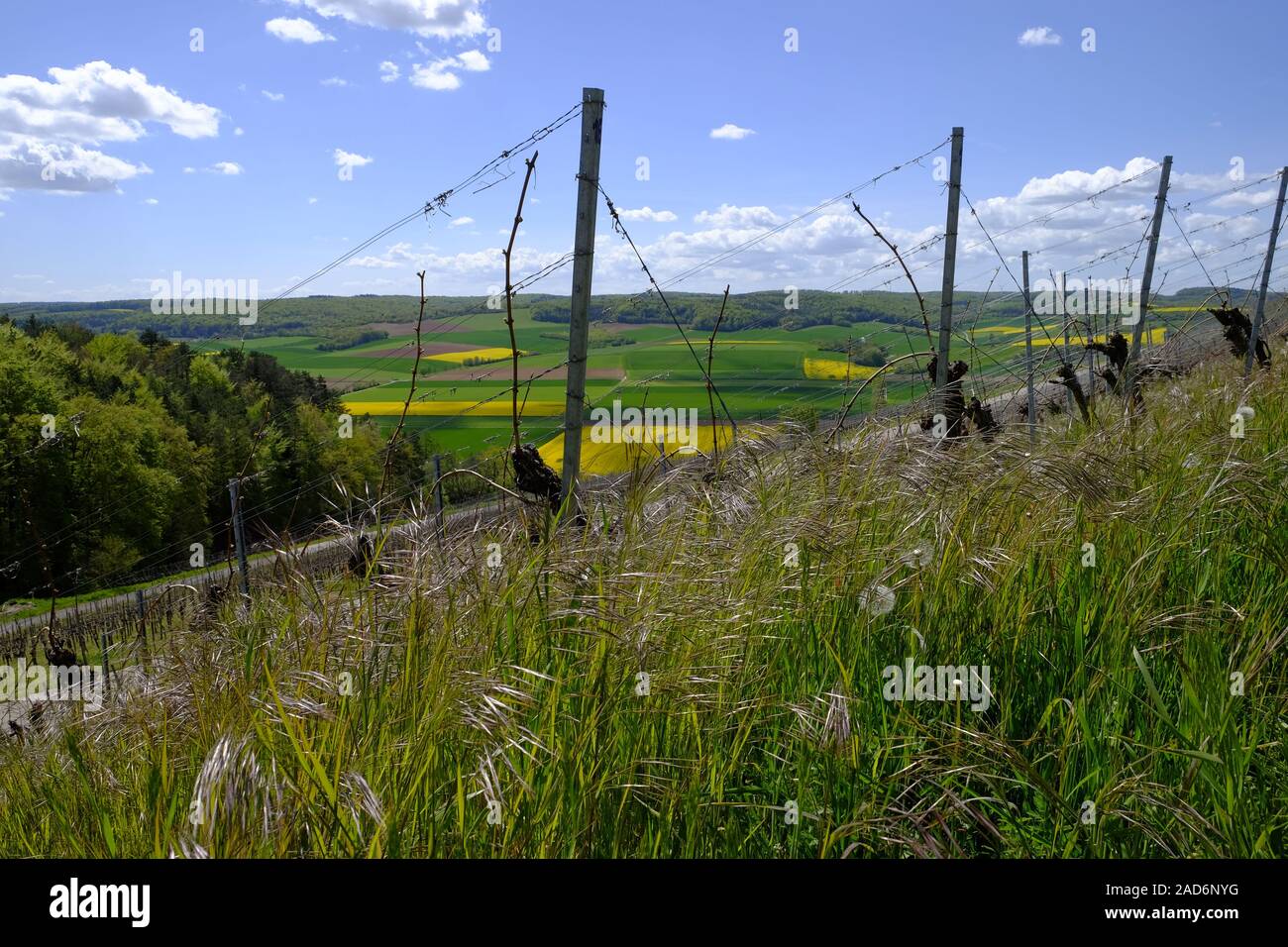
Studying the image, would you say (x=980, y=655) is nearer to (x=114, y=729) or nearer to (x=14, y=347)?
(x=114, y=729)

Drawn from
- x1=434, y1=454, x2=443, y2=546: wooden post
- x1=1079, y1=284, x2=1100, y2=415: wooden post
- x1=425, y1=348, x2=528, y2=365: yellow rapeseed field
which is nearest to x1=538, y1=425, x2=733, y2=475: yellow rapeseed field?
x1=434, y1=454, x2=443, y2=546: wooden post

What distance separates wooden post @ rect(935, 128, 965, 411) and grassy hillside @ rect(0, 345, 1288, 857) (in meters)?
3.20

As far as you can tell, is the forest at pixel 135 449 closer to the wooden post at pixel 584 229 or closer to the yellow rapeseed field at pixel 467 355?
the yellow rapeseed field at pixel 467 355

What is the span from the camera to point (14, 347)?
118 feet

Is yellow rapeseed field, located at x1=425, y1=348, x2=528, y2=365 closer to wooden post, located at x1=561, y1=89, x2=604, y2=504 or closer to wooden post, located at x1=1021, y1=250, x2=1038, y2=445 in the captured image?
wooden post, located at x1=1021, y1=250, x2=1038, y2=445

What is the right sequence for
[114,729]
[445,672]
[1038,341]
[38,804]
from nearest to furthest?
1. [445,672]
2. [38,804]
3. [114,729]
4. [1038,341]

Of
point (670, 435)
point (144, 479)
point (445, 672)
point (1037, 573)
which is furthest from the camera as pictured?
point (144, 479)

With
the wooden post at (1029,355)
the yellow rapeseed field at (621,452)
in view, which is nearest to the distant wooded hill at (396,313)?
the wooden post at (1029,355)

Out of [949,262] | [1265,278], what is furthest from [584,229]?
[1265,278]

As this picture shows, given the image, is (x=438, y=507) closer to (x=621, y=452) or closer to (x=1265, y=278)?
(x=621, y=452)

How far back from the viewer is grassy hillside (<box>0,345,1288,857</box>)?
1.75 m

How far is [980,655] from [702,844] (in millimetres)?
1092

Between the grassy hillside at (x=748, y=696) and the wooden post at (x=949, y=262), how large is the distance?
3199mm
